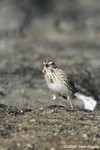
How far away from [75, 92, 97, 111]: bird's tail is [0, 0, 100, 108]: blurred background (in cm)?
99

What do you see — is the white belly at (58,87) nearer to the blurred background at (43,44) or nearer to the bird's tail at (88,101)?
the bird's tail at (88,101)

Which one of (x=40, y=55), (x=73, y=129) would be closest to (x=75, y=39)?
(x=40, y=55)

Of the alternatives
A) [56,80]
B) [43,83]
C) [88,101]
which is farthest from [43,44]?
[56,80]

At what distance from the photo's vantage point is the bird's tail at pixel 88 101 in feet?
59.5

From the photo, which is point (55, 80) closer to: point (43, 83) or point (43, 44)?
point (43, 83)

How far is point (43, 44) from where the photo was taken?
114 ft

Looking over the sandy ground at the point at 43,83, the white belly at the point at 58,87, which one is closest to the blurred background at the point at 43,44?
the sandy ground at the point at 43,83

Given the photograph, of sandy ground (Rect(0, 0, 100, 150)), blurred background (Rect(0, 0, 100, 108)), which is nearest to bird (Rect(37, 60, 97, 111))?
sandy ground (Rect(0, 0, 100, 150))

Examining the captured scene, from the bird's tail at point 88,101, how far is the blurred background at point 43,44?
986mm

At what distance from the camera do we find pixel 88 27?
40094 millimetres

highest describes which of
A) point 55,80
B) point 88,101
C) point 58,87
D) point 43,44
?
point 43,44

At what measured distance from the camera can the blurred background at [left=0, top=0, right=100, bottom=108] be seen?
2078 cm

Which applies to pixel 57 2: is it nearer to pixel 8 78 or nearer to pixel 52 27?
pixel 52 27

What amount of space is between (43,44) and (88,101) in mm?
16072
